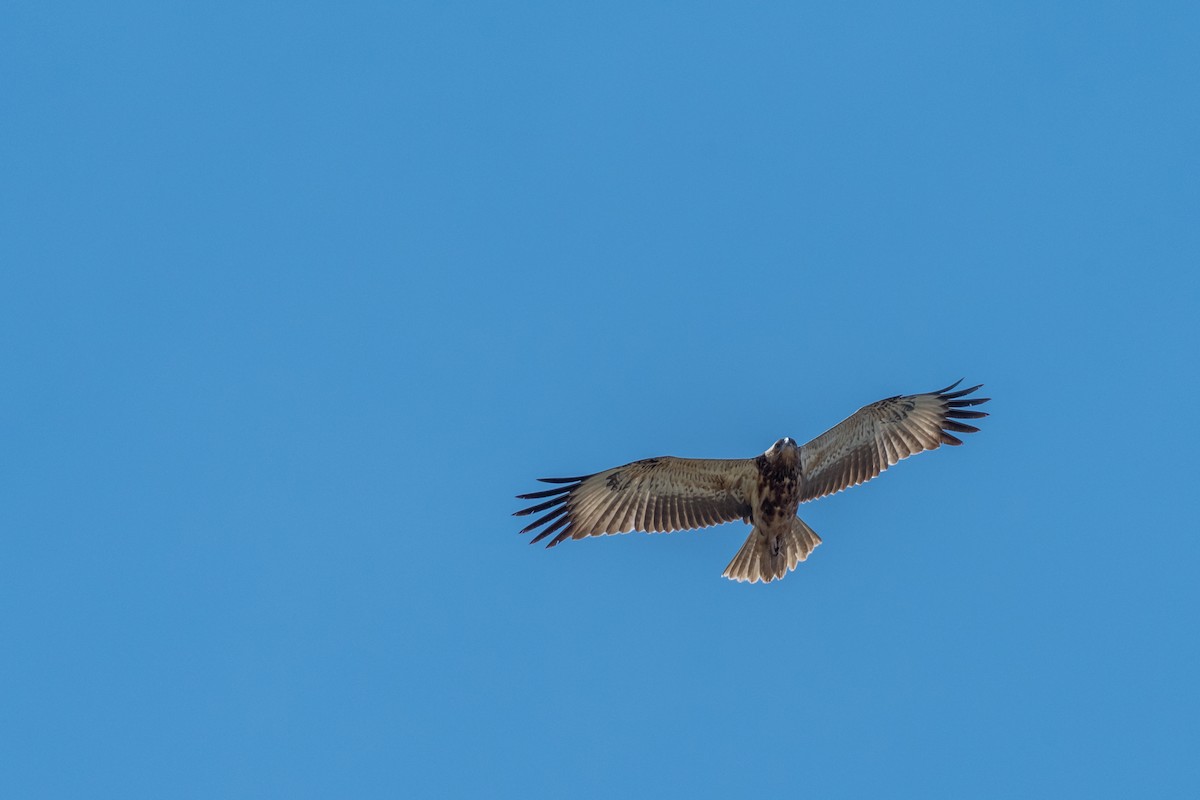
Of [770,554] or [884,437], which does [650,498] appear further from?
[884,437]

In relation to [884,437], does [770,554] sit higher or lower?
lower

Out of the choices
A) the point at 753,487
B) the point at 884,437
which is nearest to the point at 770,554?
the point at 753,487

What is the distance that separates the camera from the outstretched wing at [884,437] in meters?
15.4

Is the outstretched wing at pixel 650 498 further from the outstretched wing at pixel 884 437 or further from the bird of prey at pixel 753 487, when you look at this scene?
the outstretched wing at pixel 884 437

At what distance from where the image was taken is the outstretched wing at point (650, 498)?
15.1 metres

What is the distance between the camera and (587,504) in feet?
50.2

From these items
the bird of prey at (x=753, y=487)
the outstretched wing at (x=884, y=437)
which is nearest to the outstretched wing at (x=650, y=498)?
the bird of prey at (x=753, y=487)

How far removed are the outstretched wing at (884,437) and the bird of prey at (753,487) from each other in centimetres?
1

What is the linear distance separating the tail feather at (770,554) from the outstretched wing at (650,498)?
357 mm

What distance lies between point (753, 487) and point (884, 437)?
5.49 feet

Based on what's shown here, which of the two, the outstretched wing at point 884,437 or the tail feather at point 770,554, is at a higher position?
the outstretched wing at point 884,437

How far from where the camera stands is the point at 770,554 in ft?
50.4

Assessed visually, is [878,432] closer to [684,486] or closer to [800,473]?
[800,473]

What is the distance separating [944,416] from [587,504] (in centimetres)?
409
